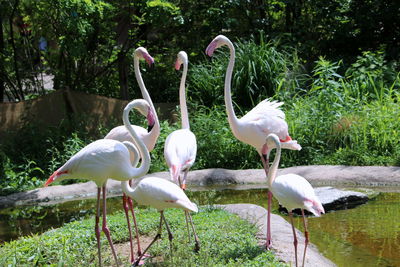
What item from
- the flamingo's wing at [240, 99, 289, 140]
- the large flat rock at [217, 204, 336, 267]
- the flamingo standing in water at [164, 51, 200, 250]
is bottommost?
the large flat rock at [217, 204, 336, 267]

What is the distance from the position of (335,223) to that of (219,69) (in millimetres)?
5232

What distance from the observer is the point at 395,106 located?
29.0 feet

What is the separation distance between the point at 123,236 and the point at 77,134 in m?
4.22

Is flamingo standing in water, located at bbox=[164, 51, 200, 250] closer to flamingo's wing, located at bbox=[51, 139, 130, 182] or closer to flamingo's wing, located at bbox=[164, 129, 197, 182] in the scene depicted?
flamingo's wing, located at bbox=[164, 129, 197, 182]

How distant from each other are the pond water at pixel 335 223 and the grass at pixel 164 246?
0.69 meters

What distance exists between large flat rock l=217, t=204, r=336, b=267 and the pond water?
220 millimetres

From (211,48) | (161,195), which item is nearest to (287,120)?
(211,48)

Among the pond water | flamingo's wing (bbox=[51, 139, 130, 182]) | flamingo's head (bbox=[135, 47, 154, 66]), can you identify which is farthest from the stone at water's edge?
Answer: flamingo's wing (bbox=[51, 139, 130, 182])

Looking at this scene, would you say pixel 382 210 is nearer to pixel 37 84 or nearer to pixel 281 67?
pixel 281 67

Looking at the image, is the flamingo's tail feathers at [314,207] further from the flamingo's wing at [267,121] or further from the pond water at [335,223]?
the flamingo's wing at [267,121]

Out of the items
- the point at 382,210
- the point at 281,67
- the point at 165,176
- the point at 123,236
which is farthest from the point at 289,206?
the point at 281,67

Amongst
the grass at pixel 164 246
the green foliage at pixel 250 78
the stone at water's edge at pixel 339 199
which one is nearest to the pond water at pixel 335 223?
the stone at water's edge at pixel 339 199

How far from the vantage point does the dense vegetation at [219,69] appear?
8711mm

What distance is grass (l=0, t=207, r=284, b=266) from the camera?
4399 mm
